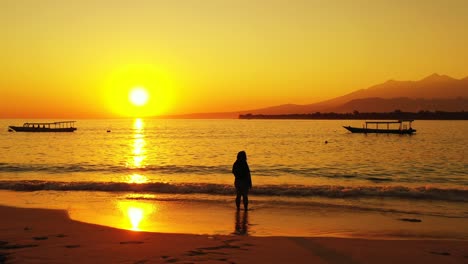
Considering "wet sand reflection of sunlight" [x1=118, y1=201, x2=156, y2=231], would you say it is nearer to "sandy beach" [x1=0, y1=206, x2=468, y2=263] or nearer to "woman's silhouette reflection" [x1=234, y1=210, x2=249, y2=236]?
"sandy beach" [x1=0, y1=206, x2=468, y2=263]

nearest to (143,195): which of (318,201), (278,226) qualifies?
(318,201)

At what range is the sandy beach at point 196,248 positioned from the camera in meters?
9.16

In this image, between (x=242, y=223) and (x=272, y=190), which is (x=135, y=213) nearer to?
(x=242, y=223)

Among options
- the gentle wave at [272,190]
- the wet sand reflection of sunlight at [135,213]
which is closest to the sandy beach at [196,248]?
the wet sand reflection of sunlight at [135,213]

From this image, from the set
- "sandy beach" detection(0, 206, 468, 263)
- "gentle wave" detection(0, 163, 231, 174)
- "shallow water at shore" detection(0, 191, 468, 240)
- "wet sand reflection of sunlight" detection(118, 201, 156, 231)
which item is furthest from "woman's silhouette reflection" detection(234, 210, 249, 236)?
"gentle wave" detection(0, 163, 231, 174)

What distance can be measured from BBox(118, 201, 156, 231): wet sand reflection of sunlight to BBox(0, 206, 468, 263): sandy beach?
3.35 ft

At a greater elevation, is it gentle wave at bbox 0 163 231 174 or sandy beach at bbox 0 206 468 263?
sandy beach at bbox 0 206 468 263

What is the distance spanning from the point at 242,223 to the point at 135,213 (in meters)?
4.15

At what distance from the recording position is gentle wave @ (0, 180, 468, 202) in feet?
68.4

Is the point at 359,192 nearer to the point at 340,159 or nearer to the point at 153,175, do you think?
the point at 153,175

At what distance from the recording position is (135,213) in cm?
1562

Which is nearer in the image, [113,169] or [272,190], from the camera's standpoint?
[272,190]

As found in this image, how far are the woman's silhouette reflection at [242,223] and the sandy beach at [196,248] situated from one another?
3.39 feet

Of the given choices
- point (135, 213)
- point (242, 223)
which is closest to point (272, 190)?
point (135, 213)
